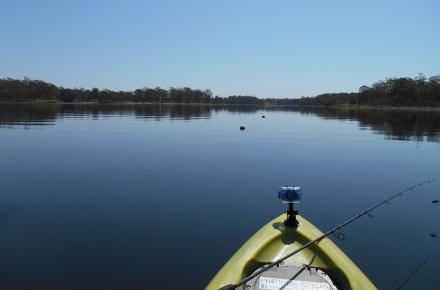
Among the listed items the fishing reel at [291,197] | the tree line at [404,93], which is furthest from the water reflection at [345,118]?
the tree line at [404,93]

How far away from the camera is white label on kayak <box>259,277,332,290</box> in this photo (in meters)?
5.72

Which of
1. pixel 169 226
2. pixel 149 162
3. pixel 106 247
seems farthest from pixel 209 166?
pixel 106 247

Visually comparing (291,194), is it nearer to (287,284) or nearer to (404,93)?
(287,284)

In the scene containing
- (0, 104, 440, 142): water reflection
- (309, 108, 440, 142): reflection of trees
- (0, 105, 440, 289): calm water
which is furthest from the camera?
(0, 104, 440, 142): water reflection

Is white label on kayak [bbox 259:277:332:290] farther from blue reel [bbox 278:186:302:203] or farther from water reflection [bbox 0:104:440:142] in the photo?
water reflection [bbox 0:104:440:142]

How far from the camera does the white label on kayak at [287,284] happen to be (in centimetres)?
572

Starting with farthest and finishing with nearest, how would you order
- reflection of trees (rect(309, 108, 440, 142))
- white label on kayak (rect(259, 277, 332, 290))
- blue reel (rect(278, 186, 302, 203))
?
reflection of trees (rect(309, 108, 440, 142)), blue reel (rect(278, 186, 302, 203)), white label on kayak (rect(259, 277, 332, 290))

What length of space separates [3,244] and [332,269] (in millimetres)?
7622

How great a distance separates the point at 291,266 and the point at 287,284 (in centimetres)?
61

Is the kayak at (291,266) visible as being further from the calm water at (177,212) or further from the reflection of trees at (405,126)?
the reflection of trees at (405,126)

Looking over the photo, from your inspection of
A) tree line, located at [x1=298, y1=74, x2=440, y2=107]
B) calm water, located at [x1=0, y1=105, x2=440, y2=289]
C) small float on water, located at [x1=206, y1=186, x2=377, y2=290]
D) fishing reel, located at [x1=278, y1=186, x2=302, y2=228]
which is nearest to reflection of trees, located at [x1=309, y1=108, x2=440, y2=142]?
calm water, located at [x1=0, y1=105, x2=440, y2=289]

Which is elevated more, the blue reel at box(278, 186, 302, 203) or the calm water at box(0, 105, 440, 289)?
the blue reel at box(278, 186, 302, 203)

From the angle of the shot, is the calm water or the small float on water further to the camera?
the calm water

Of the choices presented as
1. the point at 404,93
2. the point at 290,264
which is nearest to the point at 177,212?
the point at 290,264
